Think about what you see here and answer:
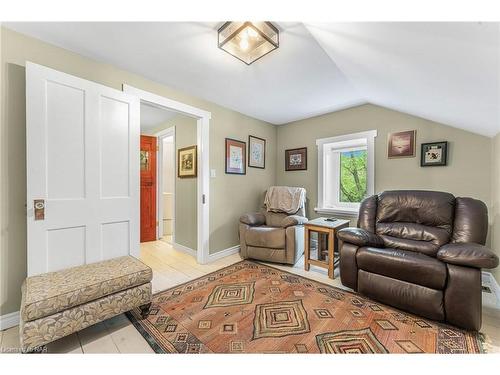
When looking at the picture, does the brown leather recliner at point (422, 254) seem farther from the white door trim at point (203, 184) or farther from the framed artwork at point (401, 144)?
the white door trim at point (203, 184)

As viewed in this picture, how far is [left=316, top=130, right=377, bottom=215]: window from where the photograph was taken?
9.99ft

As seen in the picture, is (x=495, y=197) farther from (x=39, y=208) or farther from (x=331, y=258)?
(x=39, y=208)

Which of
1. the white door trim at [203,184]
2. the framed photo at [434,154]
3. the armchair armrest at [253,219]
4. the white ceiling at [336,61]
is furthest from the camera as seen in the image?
the armchair armrest at [253,219]

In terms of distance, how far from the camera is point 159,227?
4.31 meters

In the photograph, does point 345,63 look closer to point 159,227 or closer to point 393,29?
point 393,29

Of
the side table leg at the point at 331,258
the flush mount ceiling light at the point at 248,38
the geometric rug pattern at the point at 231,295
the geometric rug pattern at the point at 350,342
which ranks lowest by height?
the geometric rug pattern at the point at 231,295

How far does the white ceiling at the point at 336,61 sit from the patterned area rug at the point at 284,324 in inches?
70.1

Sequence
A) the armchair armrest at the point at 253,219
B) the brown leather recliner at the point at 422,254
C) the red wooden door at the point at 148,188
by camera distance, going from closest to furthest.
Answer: the brown leather recliner at the point at 422,254 → the armchair armrest at the point at 253,219 → the red wooden door at the point at 148,188

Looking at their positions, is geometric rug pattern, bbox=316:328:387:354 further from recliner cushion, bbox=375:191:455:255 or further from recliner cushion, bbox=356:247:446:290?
recliner cushion, bbox=375:191:455:255

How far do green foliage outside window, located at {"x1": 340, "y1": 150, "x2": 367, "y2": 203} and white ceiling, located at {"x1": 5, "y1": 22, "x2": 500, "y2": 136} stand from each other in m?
0.87

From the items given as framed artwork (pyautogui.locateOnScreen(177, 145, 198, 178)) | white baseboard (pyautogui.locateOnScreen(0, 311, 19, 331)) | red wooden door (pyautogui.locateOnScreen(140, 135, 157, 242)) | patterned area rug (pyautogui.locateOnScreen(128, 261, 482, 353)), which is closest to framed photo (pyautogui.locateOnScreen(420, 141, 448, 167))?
patterned area rug (pyautogui.locateOnScreen(128, 261, 482, 353))

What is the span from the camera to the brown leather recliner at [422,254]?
4.87 ft

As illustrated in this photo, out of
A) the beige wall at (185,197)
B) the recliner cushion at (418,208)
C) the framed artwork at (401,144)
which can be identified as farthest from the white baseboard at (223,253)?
the framed artwork at (401,144)
